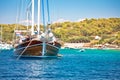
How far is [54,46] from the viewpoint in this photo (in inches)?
2844

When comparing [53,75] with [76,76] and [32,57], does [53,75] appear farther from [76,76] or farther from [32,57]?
[32,57]

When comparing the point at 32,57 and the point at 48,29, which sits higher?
the point at 48,29

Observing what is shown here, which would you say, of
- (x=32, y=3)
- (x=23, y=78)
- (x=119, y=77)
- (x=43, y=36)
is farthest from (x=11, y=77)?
(x=32, y=3)

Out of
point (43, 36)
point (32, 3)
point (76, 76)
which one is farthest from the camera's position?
point (32, 3)

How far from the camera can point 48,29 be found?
72.9 m

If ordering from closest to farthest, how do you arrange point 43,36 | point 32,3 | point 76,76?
point 76,76, point 43,36, point 32,3

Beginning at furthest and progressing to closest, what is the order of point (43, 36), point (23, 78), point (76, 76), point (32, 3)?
point (32, 3)
point (43, 36)
point (76, 76)
point (23, 78)

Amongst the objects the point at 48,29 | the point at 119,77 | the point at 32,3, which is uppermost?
the point at 32,3

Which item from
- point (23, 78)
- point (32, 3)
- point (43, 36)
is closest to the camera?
point (23, 78)

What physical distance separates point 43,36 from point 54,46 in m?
3.43

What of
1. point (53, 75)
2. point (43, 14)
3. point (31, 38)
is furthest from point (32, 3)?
point (53, 75)

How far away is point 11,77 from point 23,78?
1455 millimetres

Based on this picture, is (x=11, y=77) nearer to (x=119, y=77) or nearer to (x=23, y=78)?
(x=23, y=78)

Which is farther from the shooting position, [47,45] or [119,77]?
[47,45]
